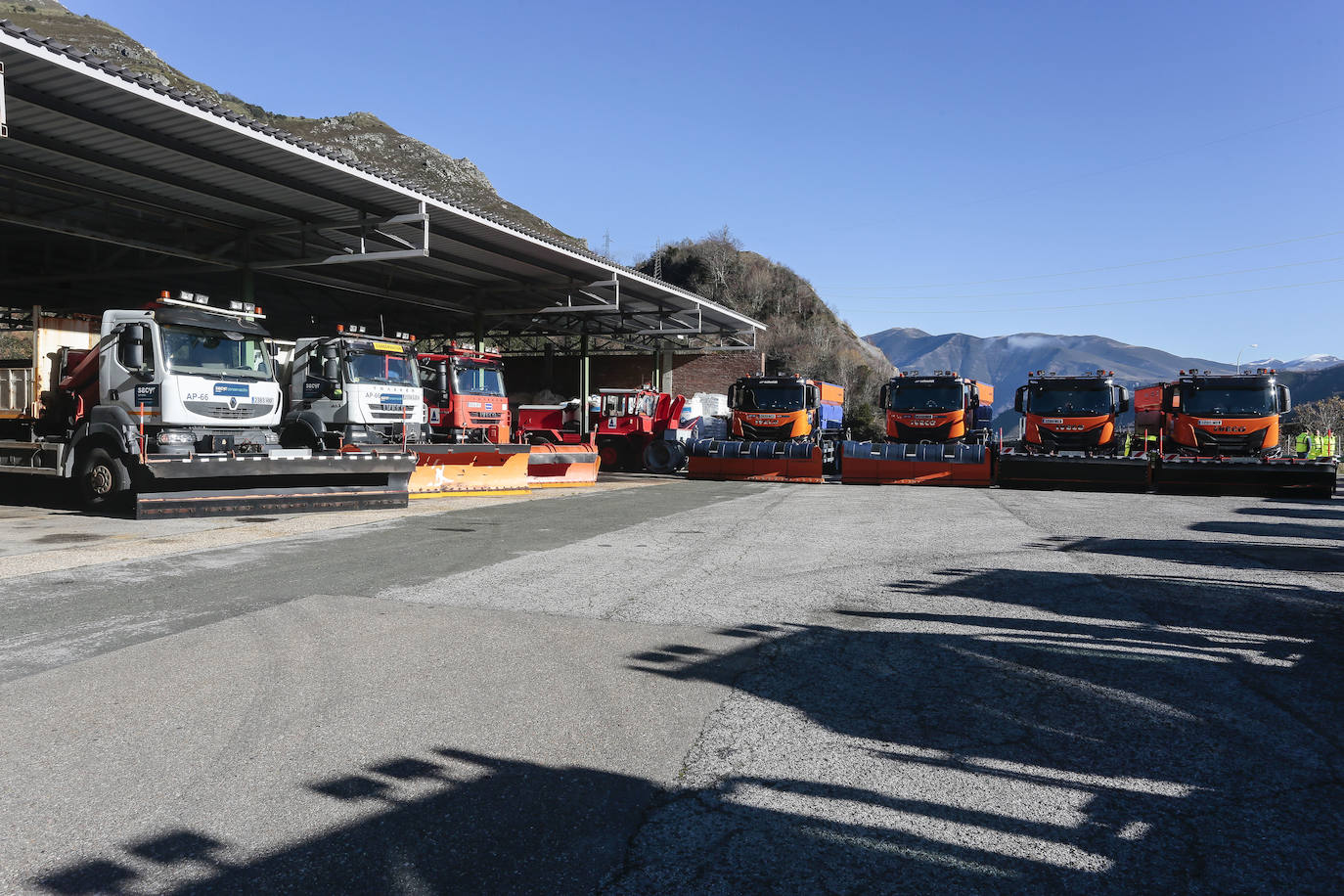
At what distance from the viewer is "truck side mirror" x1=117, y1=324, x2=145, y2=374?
11.3 m

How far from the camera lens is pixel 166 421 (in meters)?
11.5

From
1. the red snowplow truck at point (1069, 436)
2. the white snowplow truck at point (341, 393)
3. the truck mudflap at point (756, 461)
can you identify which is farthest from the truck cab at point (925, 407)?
the white snowplow truck at point (341, 393)

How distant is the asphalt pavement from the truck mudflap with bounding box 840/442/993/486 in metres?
12.3

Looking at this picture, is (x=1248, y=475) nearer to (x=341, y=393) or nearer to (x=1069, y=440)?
(x=1069, y=440)

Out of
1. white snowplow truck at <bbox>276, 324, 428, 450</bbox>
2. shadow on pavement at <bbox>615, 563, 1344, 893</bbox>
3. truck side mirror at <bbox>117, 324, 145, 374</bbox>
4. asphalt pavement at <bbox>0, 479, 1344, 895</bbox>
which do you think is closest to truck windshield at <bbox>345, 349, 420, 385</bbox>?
white snowplow truck at <bbox>276, 324, 428, 450</bbox>

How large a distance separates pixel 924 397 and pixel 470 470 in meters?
12.4

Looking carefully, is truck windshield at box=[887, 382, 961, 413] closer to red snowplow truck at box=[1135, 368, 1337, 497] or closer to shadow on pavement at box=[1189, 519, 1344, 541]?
red snowplow truck at box=[1135, 368, 1337, 497]

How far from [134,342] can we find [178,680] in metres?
8.64

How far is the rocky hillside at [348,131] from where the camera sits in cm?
7606

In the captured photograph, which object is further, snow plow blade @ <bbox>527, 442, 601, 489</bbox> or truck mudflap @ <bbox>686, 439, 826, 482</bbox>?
truck mudflap @ <bbox>686, 439, 826, 482</bbox>

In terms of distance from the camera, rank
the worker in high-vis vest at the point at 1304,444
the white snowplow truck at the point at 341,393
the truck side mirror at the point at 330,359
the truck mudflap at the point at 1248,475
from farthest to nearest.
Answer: the worker in high-vis vest at the point at 1304,444 < the truck mudflap at the point at 1248,475 < the truck side mirror at the point at 330,359 < the white snowplow truck at the point at 341,393

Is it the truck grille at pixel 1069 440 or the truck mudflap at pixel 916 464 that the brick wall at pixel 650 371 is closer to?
the truck mudflap at pixel 916 464

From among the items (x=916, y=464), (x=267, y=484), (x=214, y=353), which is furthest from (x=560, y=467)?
(x=916, y=464)

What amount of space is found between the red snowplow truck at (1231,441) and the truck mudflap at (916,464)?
12.5ft
